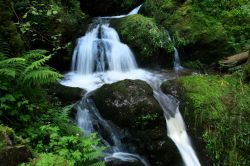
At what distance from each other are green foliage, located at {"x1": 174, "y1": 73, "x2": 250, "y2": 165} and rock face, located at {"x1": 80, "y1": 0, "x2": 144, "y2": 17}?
7.12 meters

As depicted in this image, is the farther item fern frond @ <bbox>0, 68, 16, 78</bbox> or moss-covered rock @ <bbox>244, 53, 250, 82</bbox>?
moss-covered rock @ <bbox>244, 53, 250, 82</bbox>

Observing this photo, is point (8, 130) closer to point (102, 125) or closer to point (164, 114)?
point (102, 125)

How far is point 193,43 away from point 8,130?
8364mm

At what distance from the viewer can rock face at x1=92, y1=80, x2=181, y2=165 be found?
6.64 m

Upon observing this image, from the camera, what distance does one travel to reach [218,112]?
7223 millimetres

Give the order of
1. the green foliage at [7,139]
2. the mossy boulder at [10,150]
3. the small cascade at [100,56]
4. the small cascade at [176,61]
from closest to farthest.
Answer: the mossy boulder at [10,150], the green foliage at [7,139], the small cascade at [100,56], the small cascade at [176,61]

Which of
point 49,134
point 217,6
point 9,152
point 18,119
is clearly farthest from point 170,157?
point 217,6

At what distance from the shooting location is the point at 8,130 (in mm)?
3908

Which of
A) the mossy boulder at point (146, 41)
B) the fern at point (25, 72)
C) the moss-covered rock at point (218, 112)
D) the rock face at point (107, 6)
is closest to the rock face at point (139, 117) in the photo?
the moss-covered rock at point (218, 112)

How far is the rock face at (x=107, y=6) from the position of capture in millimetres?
14656

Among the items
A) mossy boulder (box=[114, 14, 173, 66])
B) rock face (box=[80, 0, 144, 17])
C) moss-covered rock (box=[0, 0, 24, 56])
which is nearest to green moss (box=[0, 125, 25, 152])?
moss-covered rock (box=[0, 0, 24, 56])

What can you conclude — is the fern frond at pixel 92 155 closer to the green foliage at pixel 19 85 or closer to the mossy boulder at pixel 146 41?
the green foliage at pixel 19 85

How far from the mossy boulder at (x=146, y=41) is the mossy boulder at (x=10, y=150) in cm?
709

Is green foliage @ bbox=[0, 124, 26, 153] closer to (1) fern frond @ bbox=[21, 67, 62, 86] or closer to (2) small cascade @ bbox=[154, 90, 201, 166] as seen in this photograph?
(1) fern frond @ bbox=[21, 67, 62, 86]
